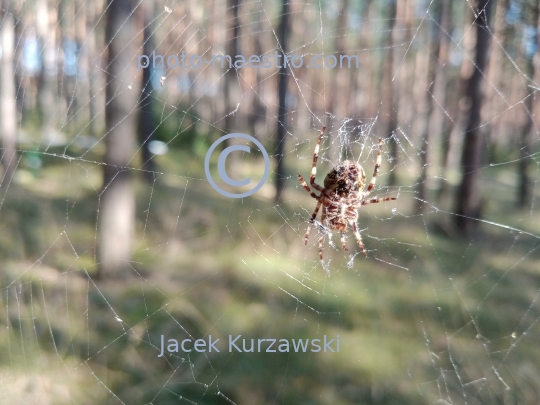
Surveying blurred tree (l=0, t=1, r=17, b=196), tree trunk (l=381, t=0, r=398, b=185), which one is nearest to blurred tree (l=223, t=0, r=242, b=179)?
tree trunk (l=381, t=0, r=398, b=185)

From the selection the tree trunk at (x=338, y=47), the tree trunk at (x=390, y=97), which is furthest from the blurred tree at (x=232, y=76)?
the tree trunk at (x=390, y=97)

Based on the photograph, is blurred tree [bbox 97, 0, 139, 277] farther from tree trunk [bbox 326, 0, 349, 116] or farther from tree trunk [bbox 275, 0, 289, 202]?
tree trunk [bbox 326, 0, 349, 116]

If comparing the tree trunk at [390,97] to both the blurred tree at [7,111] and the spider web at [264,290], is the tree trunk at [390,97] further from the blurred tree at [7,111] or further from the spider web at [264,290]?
the blurred tree at [7,111]

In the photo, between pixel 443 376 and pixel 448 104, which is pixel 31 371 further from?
pixel 448 104

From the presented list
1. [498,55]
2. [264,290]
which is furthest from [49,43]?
[498,55]

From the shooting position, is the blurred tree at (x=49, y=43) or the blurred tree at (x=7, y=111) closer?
the blurred tree at (x=49, y=43)

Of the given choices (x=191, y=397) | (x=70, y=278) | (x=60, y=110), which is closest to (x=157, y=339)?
(x=191, y=397)
